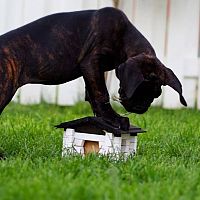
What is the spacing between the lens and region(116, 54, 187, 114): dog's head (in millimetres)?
3262

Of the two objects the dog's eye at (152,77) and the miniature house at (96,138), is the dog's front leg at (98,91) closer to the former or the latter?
the miniature house at (96,138)

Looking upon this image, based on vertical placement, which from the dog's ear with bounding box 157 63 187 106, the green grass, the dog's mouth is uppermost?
the dog's ear with bounding box 157 63 187 106

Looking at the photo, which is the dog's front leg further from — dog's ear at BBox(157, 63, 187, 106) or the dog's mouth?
dog's ear at BBox(157, 63, 187, 106)

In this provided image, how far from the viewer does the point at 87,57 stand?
342cm

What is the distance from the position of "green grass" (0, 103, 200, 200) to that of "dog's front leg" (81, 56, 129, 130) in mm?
200

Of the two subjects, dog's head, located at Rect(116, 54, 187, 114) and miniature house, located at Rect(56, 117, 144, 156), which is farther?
miniature house, located at Rect(56, 117, 144, 156)

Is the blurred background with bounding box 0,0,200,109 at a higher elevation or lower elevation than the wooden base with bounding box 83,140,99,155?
higher

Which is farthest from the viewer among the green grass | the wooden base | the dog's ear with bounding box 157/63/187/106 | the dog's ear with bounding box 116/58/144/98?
the wooden base

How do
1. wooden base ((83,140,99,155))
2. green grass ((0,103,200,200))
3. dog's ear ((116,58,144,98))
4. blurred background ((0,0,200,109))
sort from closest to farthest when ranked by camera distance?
green grass ((0,103,200,200)), dog's ear ((116,58,144,98)), wooden base ((83,140,99,155)), blurred background ((0,0,200,109))

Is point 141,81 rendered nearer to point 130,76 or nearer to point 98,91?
point 130,76

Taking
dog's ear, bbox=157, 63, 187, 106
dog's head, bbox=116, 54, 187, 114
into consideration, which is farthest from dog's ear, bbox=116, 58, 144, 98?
dog's ear, bbox=157, 63, 187, 106

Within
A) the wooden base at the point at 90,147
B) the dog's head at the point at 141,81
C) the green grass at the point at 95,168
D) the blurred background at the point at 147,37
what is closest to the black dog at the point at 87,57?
the dog's head at the point at 141,81

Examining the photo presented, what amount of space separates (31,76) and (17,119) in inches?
64.7

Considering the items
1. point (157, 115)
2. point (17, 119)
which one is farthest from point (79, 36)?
point (157, 115)
